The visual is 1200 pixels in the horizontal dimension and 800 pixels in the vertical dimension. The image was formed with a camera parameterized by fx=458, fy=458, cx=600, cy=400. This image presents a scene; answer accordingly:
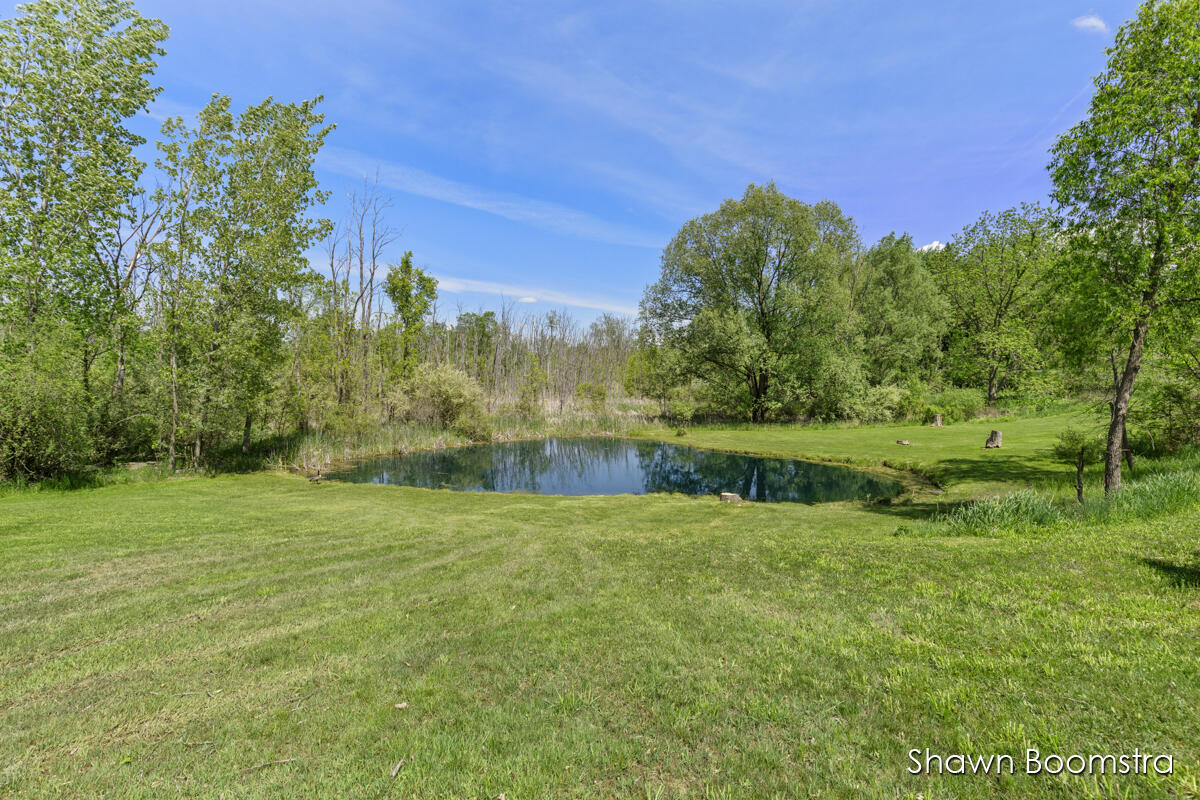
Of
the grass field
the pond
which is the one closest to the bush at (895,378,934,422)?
the pond

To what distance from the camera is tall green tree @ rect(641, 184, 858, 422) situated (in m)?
38.0

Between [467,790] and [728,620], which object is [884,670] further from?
[467,790]

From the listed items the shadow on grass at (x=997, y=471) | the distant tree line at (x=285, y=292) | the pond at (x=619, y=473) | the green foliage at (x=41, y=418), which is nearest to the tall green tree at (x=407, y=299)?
the distant tree line at (x=285, y=292)

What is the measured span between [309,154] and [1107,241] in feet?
93.4

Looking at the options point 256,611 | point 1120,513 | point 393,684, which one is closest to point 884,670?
point 393,684

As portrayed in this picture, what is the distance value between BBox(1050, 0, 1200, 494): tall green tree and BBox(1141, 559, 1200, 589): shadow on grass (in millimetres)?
5627

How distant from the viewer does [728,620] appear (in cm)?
544

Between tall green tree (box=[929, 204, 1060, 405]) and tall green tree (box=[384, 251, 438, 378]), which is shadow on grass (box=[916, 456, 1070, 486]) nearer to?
tall green tree (box=[929, 204, 1060, 405])

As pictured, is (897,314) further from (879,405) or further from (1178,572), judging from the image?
(1178,572)

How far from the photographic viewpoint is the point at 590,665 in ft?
14.9

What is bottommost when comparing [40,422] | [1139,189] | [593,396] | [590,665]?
[590,665]

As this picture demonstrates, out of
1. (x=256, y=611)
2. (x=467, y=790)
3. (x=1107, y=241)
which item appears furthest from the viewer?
(x=1107, y=241)

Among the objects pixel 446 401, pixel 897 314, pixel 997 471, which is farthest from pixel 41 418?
pixel 897 314

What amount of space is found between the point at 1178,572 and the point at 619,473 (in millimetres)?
21035
